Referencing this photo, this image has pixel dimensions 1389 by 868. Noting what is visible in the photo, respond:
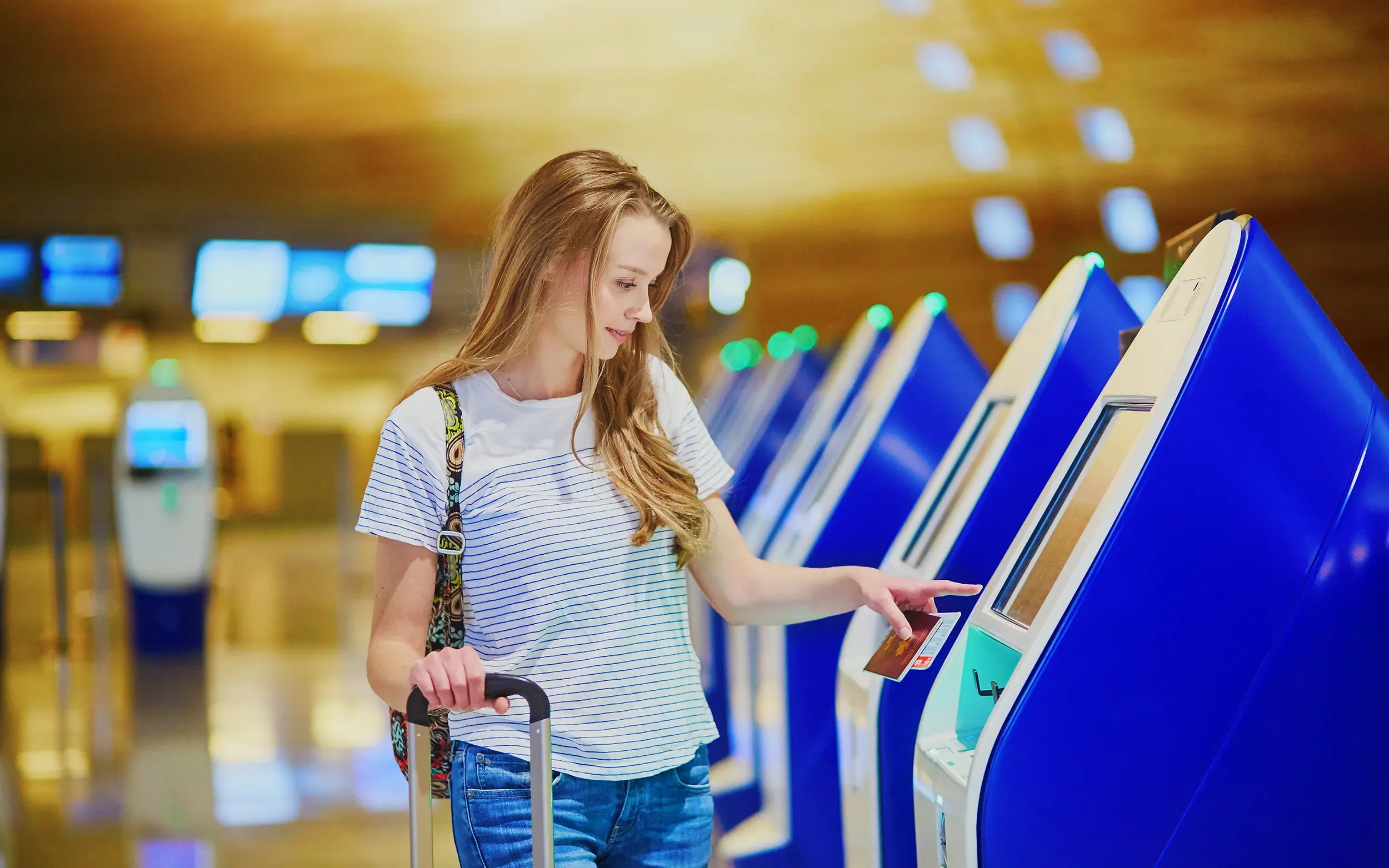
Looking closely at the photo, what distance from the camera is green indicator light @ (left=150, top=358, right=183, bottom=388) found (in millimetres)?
6180

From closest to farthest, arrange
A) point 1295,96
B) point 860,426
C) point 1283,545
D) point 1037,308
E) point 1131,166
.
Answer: point 1283,545, point 1037,308, point 860,426, point 1295,96, point 1131,166

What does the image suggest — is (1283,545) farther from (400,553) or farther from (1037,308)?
(400,553)

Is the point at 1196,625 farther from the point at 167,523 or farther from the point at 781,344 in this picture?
the point at 781,344

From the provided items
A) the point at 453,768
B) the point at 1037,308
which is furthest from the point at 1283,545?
the point at 453,768

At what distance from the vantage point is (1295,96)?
20.2 ft

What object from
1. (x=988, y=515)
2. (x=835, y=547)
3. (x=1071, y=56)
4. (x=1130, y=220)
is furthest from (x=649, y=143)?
(x=988, y=515)

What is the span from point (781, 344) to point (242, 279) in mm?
2963

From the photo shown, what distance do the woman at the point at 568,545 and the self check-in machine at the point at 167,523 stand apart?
506cm

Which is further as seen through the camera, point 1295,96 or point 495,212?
point 1295,96

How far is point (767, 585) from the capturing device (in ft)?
5.07

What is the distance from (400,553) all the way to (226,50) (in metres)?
6.13

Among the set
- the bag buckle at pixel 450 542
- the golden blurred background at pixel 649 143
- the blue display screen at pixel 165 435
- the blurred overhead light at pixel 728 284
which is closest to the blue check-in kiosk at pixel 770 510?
the bag buckle at pixel 450 542

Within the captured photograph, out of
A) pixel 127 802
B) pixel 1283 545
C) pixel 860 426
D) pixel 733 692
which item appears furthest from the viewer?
pixel 127 802

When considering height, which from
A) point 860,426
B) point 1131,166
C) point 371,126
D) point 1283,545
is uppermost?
point 371,126
